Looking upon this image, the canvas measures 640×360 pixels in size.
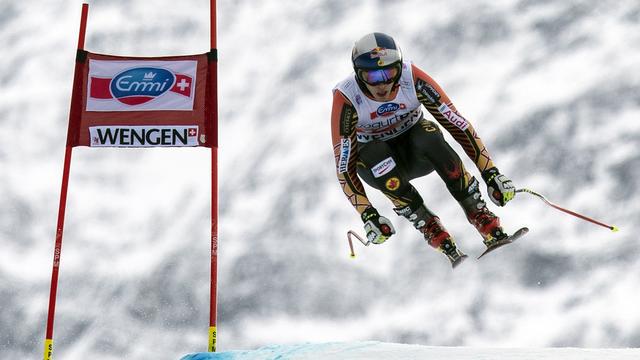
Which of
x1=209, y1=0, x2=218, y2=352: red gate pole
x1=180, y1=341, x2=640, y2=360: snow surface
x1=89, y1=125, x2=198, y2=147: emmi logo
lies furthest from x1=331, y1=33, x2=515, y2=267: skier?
x1=89, y1=125, x2=198, y2=147: emmi logo

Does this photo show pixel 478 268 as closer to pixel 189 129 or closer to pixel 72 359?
pixel 72 359

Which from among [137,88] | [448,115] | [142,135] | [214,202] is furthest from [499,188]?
[137,88]

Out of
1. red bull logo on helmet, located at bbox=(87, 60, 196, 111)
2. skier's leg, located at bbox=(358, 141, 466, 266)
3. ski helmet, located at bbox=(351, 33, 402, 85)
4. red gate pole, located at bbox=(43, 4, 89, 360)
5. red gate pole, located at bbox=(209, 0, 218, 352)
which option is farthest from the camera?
red bull logo on helmet, located at bbox=(87, 60, 196, 111)

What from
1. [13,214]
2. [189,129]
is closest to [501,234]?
[189,129]

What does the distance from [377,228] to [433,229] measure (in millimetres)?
960

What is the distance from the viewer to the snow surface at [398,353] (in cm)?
1084

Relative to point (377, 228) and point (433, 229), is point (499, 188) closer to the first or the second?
point (433, 229)

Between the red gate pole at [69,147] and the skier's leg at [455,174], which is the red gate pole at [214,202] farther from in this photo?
the skier's leg at [455,174]

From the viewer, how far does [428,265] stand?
6431 cm

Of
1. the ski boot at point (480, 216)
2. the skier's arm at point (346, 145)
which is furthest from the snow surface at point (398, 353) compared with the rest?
the skier's arm at point (346, 145)

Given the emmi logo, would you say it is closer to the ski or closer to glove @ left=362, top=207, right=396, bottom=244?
glove @ left=362, top=207, right=396, bottom=244

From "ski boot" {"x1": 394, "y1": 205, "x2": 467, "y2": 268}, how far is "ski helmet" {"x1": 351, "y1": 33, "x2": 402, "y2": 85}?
1676 mm

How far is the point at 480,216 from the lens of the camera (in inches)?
455

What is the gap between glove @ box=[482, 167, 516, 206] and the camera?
1106 cm
